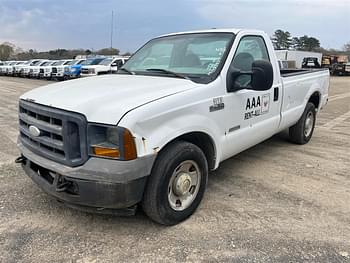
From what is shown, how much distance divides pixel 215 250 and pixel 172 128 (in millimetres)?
1098

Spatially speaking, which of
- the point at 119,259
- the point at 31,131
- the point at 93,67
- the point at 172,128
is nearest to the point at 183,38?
the point at 172,128

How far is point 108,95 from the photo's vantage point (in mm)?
2865

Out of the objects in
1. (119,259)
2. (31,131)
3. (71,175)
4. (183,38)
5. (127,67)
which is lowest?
(119,259)

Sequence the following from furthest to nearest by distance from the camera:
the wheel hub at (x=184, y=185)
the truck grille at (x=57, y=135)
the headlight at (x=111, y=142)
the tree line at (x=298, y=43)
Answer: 1. the tree line at (x=298, y=43)
2. the wheel hub at (x=184, y=185)
3. the truck grille at (x=57, y=135)
4. the headlight at (x=111, y=142)

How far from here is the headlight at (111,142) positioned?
2553 mm

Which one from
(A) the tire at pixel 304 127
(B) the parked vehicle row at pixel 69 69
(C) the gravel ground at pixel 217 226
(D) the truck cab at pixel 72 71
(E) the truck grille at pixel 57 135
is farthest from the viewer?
(D) the truck cab at pixel 72 71

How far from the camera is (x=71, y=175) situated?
2.68 m

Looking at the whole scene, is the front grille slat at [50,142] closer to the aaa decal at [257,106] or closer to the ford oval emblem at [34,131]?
the ford oval emblem at [34,131]

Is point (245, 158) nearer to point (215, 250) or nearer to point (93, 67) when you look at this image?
point (215, 250)

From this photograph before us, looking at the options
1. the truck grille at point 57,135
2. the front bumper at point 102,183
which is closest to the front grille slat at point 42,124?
the truck grille at point 57,135

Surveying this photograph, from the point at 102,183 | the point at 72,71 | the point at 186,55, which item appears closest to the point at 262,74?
the point at 186,55

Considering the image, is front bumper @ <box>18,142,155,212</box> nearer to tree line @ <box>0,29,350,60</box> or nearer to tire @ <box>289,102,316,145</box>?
tire @ <box>289,102,316,145</box>

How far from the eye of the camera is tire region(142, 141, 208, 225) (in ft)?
9.41

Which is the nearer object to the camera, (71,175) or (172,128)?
(71,175)
